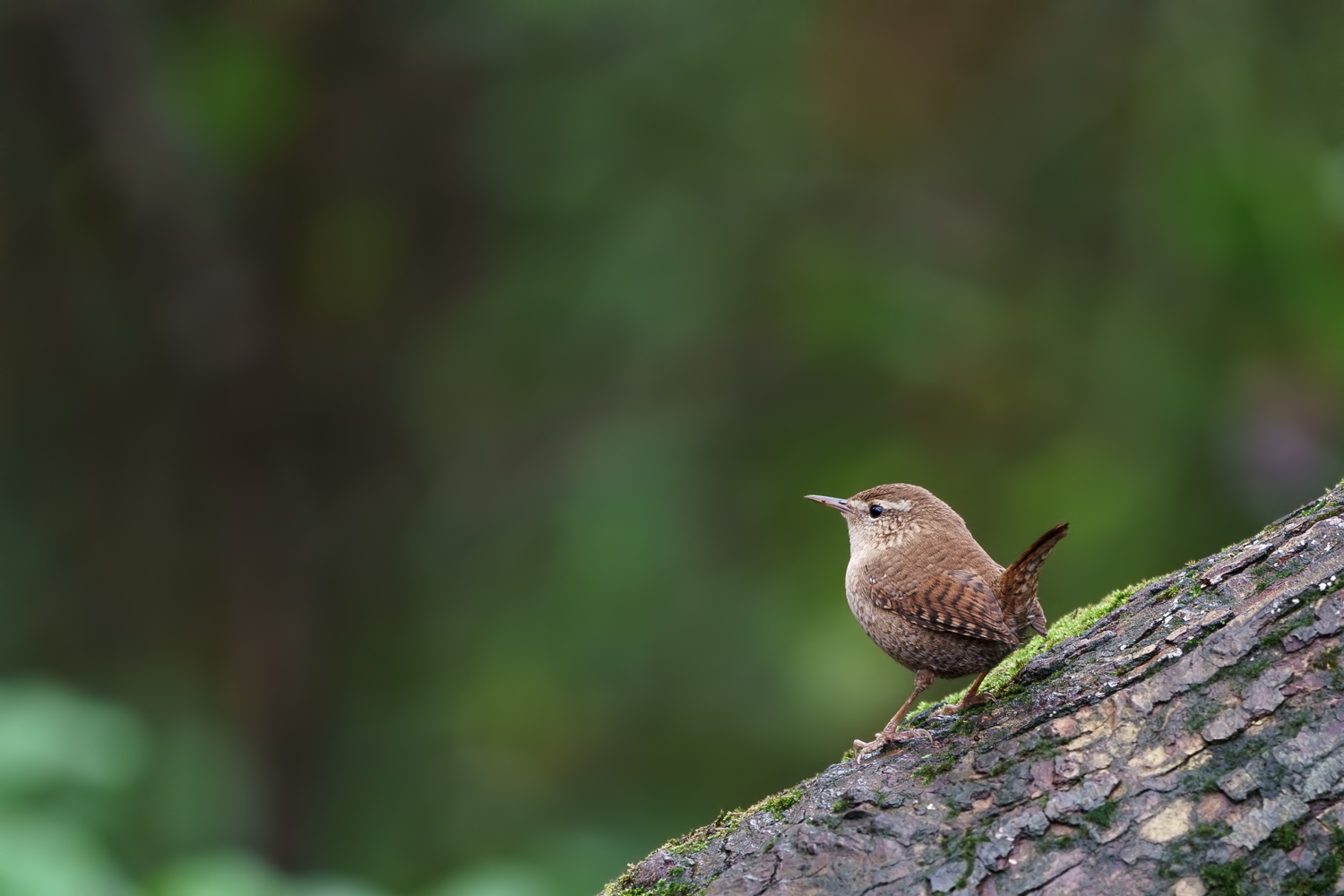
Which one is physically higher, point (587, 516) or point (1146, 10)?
point (1146, 10)

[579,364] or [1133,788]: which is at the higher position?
[579,364]

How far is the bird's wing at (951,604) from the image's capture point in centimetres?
242

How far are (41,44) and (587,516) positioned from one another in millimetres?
3501

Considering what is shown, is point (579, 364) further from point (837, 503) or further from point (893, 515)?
point (893, 515)

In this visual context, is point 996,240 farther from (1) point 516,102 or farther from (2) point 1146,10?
(1) point 516,102

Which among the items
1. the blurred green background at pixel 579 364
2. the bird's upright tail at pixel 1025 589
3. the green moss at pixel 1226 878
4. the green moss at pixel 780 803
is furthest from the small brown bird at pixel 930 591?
the blurred green background at pixel 579 364

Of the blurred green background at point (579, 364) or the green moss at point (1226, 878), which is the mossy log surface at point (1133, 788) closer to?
the green moss at point (1226, 878)

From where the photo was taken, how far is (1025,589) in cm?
243

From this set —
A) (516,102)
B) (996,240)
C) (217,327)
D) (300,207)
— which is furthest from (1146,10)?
(217,327)

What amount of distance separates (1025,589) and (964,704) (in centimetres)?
28

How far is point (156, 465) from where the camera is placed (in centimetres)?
644

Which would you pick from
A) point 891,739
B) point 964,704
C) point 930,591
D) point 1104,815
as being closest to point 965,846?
point 1104,815

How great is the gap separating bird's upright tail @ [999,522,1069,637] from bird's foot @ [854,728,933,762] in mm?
370

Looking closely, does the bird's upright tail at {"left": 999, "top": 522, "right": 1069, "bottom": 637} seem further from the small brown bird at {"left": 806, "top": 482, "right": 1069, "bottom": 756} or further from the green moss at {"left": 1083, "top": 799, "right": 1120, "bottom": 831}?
the green moss at {"left": 1083, "top": 799, "right": 1120, "bottom": 831}
